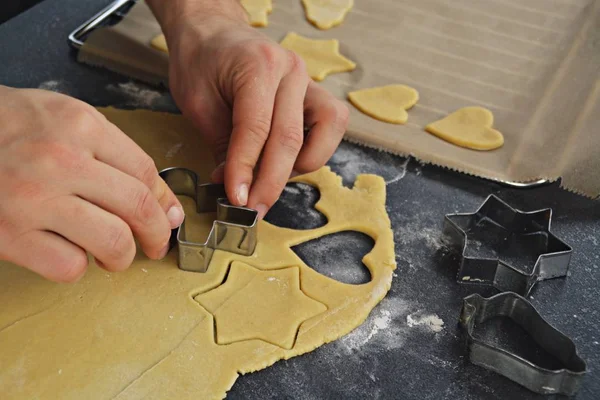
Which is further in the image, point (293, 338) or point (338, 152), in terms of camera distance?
point (338, 152)

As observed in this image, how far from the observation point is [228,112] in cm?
136

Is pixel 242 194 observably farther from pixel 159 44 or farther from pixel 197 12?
pixel 159 44

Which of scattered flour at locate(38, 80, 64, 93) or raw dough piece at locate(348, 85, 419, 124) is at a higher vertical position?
raw dough piece at locate(348, 85, 419, 124)

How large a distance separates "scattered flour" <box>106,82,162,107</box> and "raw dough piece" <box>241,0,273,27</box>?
36cm

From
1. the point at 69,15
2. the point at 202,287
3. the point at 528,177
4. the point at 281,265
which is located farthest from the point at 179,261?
the point at 69,15

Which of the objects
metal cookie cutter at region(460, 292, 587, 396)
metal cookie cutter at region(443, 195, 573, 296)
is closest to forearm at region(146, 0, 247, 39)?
metal cookie cutter at region(443, 195, 573, 296)

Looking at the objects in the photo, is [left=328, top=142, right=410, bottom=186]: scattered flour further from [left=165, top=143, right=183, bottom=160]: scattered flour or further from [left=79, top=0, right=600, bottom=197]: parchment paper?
[left=165, top=143, right=183, bottom=160]: scattered flour

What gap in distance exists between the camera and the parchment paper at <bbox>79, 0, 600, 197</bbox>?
4.91 feet

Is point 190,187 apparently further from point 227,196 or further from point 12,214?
point 12,214

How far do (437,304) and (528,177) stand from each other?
16.4 inches

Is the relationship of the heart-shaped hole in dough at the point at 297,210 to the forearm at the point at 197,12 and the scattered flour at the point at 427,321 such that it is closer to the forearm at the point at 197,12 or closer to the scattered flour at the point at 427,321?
the scattered flour at the point at 427,321

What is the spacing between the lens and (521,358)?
1.06 meters

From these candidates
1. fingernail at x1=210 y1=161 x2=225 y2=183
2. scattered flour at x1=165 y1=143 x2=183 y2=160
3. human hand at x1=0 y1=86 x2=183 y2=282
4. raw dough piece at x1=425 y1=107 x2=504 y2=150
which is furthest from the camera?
raw dough piece at x1=425 y1=107 x2=504 y2=150

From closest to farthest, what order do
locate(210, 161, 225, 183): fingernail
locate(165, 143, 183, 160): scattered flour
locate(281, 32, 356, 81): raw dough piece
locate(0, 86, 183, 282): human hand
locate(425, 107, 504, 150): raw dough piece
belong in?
→ 1. locate(0, 86, 183, 282): human hand
2. locate(210, 161, 225, 183): fingernail
3. locate(165, 143, 183, 160): scattered flour
4. locate(425, 107, 504, 150): raw dough piece
5. locate(281, 32, 356, 81): raw dough piece
